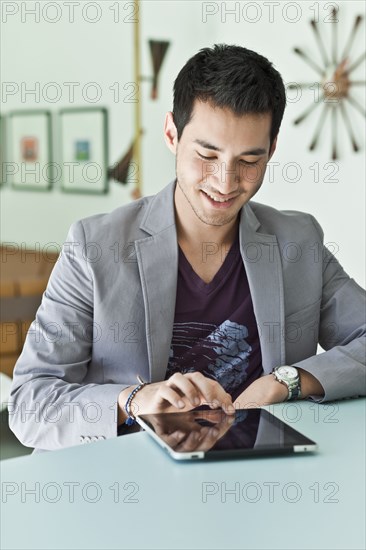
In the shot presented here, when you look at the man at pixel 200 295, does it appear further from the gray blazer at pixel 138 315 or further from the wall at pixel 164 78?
the wall at pixel 164 78

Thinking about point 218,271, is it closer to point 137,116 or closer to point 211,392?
point 211,392

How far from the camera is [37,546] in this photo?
0.89 metres

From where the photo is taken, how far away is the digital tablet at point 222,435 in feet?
3.80

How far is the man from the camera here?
1560 mm

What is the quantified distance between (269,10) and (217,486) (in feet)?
10.6

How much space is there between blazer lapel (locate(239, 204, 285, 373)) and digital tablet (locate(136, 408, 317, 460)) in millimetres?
453

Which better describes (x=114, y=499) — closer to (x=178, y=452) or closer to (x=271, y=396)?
(x=178, y=452)

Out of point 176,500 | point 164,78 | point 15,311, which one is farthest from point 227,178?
point 164,78

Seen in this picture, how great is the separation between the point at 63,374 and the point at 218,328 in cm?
41

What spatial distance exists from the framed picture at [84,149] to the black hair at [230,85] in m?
Result: 3.15

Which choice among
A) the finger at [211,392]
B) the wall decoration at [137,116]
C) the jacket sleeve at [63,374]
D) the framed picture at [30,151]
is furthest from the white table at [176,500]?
the framed picture at [30,151]

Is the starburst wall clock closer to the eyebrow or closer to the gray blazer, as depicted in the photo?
the gray blazer

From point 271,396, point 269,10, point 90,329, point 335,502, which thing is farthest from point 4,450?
point 269,10

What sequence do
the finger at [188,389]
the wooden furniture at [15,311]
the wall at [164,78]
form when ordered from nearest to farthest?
the finger at [188,389]
the wall at [164,78]
the wooden furniture at [15,311]
